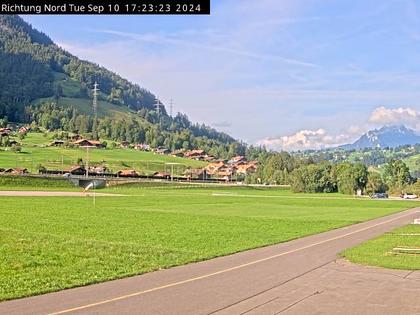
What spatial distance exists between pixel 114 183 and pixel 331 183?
71.7 meters

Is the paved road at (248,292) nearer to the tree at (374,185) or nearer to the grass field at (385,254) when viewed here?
the grass field at (385,254)

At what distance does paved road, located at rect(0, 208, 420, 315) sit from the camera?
15359mm

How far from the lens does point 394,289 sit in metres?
18.8

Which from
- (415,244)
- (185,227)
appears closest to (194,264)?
(415,244)

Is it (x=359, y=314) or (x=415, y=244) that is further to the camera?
(x=415, y=244)

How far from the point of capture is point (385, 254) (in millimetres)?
28219

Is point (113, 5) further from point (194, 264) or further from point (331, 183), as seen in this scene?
point (331, 183)

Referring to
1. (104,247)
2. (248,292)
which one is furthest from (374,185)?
(248,292)
